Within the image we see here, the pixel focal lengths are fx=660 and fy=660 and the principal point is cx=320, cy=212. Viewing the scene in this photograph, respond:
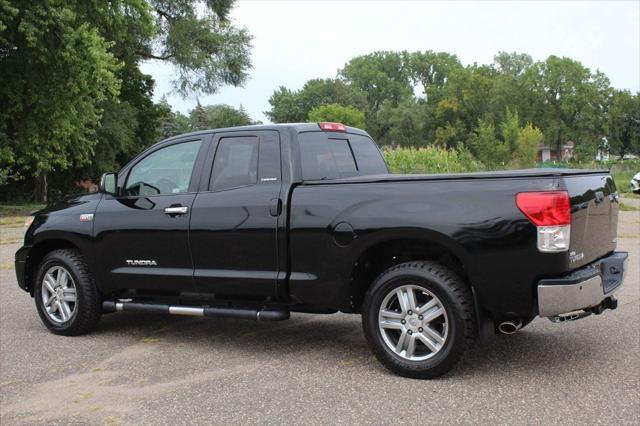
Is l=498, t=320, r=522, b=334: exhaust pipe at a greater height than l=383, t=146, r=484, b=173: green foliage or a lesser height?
lesser

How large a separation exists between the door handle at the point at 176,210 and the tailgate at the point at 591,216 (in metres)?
3.02

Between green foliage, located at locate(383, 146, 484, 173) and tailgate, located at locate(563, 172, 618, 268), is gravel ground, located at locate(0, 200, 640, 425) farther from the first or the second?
green foliage, located at locate(383, 146, 484, 173)

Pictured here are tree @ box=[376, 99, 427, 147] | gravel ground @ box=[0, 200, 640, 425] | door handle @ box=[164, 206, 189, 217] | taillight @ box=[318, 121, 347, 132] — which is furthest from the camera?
tree @ box=[376, 99, 427, 147]

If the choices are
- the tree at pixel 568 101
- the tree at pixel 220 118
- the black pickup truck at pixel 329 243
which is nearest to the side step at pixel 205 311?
the black pickup truck at pixel 329 243

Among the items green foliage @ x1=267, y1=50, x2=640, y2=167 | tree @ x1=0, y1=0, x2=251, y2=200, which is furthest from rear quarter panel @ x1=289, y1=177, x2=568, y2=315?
green foliage @ x1=267, y1=50, x2=640, y2=167

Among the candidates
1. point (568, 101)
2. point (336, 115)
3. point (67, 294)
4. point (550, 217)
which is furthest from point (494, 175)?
point (568, 101)

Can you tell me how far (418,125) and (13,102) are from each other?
7054cm

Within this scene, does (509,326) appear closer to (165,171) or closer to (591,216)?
(591,216)

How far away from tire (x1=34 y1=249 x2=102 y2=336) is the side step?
0.16 m

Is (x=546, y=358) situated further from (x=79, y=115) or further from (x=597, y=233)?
(x=79, y=115)

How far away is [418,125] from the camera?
88750 millimetres

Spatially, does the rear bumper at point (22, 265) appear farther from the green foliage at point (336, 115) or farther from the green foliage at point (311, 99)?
the green foliage at point (311, 99)

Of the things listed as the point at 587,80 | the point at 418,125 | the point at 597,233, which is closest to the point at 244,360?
the point at 597,233

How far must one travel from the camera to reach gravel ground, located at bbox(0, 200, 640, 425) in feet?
13.2
